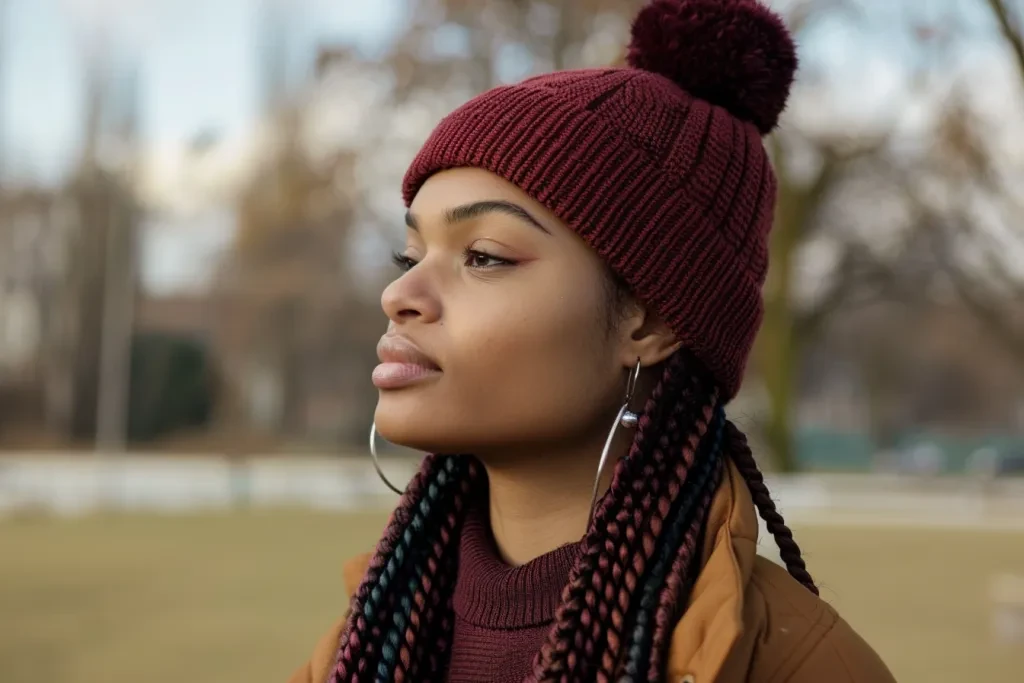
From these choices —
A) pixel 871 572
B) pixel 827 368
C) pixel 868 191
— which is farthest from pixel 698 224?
pixel 827 368

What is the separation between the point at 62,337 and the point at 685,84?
39283 mm

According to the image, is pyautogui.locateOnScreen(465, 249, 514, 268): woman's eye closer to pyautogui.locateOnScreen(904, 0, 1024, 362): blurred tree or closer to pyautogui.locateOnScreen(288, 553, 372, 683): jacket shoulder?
pyautogui.locateOnScreen(288, 553, 372, 683): jacket shoulder

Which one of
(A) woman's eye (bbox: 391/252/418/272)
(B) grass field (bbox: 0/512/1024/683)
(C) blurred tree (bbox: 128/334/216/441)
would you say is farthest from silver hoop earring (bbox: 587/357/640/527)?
(C) blurred tree (bbox: 128/334/216/441)

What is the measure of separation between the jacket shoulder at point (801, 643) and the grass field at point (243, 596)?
360cm

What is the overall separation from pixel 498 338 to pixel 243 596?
347 inches

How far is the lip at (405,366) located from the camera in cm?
205

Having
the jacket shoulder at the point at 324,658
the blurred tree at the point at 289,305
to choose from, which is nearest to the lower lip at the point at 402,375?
the jacket shoulder at the point at 324,658

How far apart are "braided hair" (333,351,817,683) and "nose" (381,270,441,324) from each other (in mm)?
441

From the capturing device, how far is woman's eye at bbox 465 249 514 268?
6.84 feet

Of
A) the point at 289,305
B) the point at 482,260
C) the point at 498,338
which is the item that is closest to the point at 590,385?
the point at 498,338

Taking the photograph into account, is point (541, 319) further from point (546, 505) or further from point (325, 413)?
point (325, 413)

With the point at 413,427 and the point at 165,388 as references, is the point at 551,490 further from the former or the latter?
the point at 165,388

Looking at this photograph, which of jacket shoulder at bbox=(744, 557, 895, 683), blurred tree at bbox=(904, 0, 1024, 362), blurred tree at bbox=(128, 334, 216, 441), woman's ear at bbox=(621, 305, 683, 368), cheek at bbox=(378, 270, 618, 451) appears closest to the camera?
jacket shoulder at bbox=(744, 557, 895, 683)

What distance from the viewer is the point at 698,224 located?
215cm
